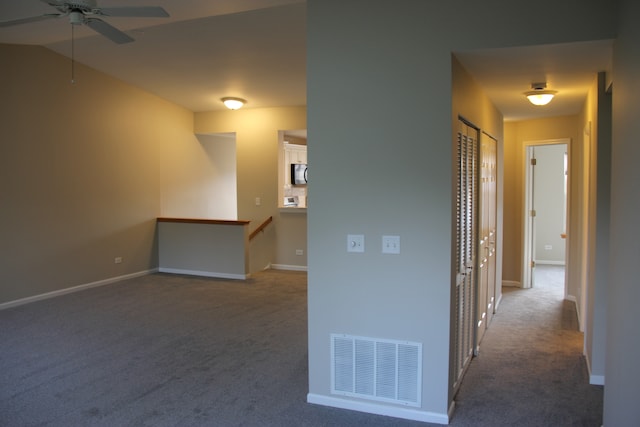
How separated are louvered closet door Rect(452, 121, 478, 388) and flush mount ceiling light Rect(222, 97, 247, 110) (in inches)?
178

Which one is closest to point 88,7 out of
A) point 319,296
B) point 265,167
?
point 319,296

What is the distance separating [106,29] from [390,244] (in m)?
2.64

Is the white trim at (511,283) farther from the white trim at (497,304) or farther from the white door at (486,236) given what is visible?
the white door at (486,236)

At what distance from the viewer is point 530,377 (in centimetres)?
354

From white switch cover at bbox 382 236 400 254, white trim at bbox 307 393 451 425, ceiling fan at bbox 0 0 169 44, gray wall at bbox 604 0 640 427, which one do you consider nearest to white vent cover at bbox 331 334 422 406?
white trim at bbox 307 393 451 425

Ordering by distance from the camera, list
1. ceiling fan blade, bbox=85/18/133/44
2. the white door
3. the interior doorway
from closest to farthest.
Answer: ceiling fan blade, bbox=85/18/133/44
the white door
the interior doorway

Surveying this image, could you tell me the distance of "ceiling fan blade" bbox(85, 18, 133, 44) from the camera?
3.34 metres

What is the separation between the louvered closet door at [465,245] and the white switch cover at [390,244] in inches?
16.1

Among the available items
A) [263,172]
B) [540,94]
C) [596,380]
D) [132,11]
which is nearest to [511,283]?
[596,380]

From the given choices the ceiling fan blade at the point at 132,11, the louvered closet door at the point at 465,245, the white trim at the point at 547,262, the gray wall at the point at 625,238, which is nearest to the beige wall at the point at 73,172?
the ceiling fan blade at the point at 132,11

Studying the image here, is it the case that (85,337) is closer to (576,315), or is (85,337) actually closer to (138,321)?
(138,321)

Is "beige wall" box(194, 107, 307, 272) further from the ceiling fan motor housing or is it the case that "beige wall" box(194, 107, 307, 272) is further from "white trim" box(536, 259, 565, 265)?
the ceiling fan motor housing

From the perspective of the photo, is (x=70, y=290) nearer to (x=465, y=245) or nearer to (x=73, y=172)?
(x=73, y=172)

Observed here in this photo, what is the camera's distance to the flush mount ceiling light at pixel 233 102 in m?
7.32
